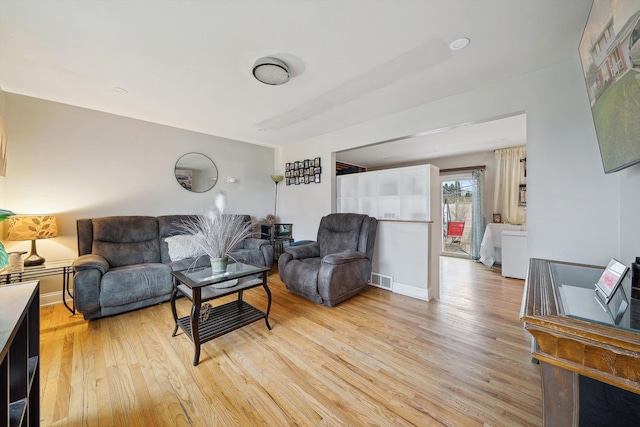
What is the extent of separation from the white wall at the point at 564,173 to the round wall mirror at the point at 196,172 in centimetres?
379

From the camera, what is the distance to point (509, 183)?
4.66 meters

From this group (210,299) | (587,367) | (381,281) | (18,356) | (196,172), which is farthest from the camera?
(196,172)

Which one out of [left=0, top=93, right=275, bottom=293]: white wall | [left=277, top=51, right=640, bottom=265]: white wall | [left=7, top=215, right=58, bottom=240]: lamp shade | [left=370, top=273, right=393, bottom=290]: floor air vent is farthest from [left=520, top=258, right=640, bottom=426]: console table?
[left=0, top=93, right=275, bottom=293]: white wall

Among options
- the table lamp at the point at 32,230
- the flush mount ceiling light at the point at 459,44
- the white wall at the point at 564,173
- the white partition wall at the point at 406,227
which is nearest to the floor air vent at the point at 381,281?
the white partition wall at the point at 406,227

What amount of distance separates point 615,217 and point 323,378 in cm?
240

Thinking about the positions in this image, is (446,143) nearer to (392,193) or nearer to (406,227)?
(392,193)

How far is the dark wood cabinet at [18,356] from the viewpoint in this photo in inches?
25.8

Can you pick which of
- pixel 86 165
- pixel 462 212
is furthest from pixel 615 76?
pixel 462 212

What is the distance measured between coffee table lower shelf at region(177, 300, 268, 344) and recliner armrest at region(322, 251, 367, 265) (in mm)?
868

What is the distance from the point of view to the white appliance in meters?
3.66

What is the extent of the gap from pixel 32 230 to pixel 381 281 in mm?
4012

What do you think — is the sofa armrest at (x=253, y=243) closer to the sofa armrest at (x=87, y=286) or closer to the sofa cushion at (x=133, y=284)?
the sofa cushion at (x=133, y=284)

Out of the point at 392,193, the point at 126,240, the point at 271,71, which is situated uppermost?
the point at 271,71

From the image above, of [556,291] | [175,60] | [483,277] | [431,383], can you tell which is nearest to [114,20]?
[175,60]
